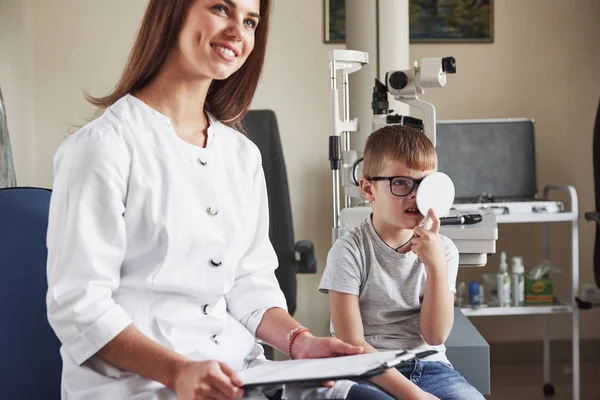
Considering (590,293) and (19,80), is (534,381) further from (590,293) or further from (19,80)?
(19,80)

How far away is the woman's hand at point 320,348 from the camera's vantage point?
1.11 metres

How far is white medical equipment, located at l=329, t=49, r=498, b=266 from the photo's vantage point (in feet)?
6.97

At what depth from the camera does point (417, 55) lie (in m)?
3.79

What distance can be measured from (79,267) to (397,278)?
83cm

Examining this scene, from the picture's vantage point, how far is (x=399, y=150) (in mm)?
1695

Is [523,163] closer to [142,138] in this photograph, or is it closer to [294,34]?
[294,34]

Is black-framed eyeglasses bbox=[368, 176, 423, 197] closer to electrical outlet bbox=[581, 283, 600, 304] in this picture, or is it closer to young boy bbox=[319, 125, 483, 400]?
young boy bbox=[319, 125, 483, 400]

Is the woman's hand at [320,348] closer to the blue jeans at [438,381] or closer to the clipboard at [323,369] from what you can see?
the clipboard at [323,369]

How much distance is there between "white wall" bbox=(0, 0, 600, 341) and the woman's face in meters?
2.53

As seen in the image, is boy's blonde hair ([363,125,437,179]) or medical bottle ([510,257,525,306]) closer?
boy's blonde hair ([363,125,437,179])

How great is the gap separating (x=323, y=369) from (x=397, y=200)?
74 cm

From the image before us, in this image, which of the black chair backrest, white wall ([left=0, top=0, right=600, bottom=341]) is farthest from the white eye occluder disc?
white wall ([left=0, top=0, right=600, bottom=341])

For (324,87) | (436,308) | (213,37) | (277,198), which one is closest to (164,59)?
(213,37)

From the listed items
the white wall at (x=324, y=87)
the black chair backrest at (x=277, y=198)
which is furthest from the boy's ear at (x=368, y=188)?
the white wall at (x=324, y=87)
